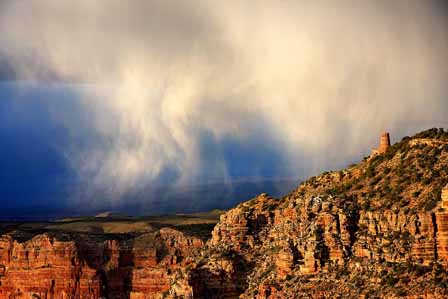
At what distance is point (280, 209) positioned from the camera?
11144cm

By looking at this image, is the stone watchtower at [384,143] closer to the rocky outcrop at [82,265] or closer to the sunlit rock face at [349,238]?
the sunlit rock face at [349,238]

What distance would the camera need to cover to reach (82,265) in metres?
148

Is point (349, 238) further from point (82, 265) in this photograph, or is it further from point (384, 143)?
point (82, 265)

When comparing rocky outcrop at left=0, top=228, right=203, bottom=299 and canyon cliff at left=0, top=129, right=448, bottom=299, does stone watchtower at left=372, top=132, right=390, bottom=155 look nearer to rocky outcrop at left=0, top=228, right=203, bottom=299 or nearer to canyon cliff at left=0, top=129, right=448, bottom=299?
Result: canyon cliff at left=0, top=129, right=448, bottom=299

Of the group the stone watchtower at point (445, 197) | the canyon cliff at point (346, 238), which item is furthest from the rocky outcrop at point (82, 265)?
the stone watchtower at point (445, 197)

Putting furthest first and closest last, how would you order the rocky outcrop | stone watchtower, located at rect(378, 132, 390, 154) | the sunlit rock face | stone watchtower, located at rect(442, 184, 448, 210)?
1. the rocky outcrop
2. stone watchtower, located at rect(378, 132, 390, 154)
3. stone watchtower, located at rect(442, 184, 448, 210)
4. the sunlit rock face

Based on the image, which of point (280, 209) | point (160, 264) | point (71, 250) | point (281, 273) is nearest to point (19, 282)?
point (71, 250)

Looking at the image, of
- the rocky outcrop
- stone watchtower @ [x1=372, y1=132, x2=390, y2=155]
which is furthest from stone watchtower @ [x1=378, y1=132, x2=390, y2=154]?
the rocky outcrop

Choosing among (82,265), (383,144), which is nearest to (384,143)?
(383,144)

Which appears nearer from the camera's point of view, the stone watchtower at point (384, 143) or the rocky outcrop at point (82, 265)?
the stone watchtower at point (384, 143)

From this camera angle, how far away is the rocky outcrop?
144000 mm

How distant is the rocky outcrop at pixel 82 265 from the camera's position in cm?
14400

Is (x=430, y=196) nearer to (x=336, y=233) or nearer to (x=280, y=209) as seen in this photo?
(x=336, y=233)

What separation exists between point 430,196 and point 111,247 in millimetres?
63777
